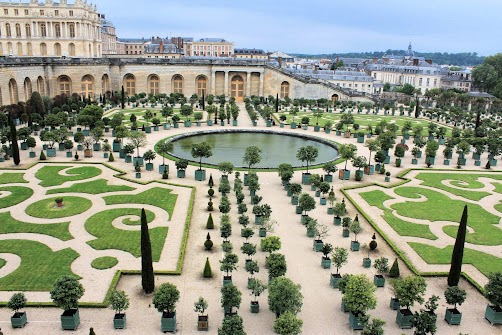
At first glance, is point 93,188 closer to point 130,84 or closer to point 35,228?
point 35,228

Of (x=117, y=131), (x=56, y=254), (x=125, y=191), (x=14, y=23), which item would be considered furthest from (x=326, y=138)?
(x=14, y=23)

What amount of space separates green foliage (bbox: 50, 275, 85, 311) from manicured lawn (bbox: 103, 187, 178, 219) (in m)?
13.2

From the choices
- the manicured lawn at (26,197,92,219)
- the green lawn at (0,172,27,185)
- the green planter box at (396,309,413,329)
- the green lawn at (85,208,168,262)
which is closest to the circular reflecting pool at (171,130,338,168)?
the manicured lawn at (26,197,92,219)

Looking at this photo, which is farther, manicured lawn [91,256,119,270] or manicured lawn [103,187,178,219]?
manicured lawn [103,187,178,219]

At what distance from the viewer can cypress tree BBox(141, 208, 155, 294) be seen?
72.1 feet

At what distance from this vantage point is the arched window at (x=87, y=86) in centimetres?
8412

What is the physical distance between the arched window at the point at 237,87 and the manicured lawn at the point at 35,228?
69776mm

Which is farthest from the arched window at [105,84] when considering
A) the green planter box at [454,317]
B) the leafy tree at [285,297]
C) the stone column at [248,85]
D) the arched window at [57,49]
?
the green planter box at [454,317]

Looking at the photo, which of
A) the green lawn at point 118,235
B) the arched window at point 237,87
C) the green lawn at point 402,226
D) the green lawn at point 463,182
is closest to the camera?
the green lawn at point 118,235

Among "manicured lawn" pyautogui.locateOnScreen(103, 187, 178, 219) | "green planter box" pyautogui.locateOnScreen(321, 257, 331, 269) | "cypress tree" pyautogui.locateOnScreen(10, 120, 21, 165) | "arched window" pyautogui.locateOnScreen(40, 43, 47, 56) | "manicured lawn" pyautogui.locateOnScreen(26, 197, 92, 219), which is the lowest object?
"green planter box" pyautogui.locateOnScreen(321, 257, 331, 269)

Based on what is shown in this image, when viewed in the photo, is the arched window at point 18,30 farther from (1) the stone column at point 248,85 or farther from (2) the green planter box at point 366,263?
(2) the green planter box at point 366,263

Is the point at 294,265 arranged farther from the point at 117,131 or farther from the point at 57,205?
the point at 117,131

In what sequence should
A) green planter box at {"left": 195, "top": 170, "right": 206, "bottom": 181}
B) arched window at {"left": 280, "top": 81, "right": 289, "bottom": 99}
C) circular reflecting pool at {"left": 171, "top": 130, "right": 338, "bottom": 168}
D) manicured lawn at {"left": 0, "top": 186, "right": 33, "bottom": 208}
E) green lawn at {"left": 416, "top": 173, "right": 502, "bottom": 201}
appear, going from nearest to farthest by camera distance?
manicured lawn at {"left": 0, "top": 186, "right": 33, "bottom": 208}, green lawn at {"left": 416, "top": 173, "right": 502, "bottom": 201}, green planter box at {"left": 195, "top": 170, "right": 206, "bottom": 181}, circular reflecting pool at {"left": 171, "top": 130, "right": 338, "bottom": 168}, arched window at {"left": 280, "top": 81, "right": 289, "bottom": 99}

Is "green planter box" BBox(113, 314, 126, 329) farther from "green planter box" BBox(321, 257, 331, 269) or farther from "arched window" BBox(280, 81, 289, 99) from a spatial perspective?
"arched window" BBox(280, 81, 289, 99)
